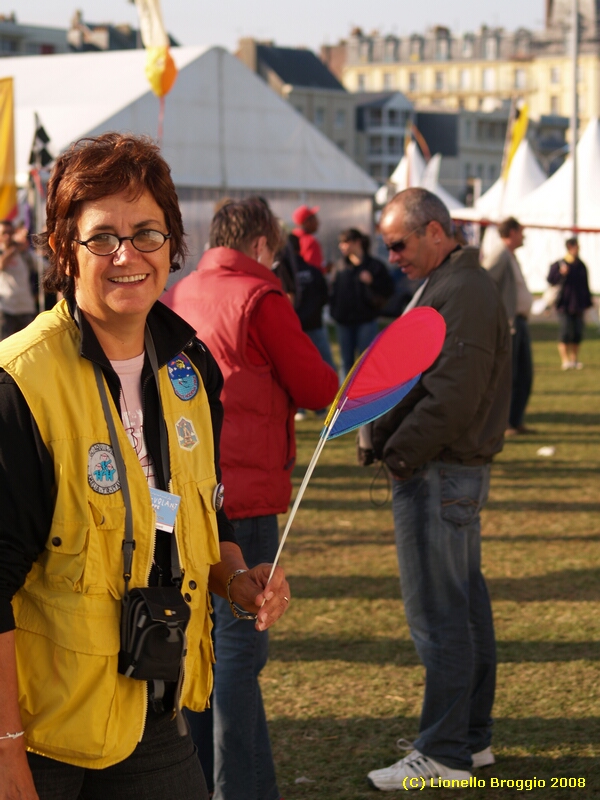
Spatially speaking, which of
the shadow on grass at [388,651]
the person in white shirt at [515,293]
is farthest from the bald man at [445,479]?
the person in white shirt at [515,293]

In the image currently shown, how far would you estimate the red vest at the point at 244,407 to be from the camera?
3.54m

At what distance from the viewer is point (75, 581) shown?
1994mm

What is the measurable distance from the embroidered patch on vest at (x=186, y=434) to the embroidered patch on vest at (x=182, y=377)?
0.05 meters

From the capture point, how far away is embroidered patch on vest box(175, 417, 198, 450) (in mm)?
2215

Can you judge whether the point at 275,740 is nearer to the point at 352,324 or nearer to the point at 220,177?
the point at 352,324

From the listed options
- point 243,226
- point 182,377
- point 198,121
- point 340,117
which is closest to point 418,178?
point 198,121

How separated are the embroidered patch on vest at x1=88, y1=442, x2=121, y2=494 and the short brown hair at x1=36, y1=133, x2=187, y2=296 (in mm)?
344

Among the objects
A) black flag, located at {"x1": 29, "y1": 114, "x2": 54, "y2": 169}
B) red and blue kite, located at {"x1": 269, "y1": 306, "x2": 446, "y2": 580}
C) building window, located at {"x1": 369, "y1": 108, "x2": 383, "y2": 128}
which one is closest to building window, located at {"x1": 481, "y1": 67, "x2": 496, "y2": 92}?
building window, located at {"x1": 369, "y1": 108, "x2": 383, "y2": 128}

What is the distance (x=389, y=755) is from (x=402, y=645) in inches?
45.2

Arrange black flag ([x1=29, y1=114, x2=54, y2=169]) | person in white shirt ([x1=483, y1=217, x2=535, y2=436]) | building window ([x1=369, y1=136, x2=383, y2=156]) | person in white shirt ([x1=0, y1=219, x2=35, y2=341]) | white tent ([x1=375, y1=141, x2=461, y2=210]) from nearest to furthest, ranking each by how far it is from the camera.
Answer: person in white shirt ([x1=483, y1=217, x2=535, y2=436]), person in white shirt ([x1=0, y1=219, x2=35, y2=341]), black flag ([x1=29, y1=114, x2=54, y2=169]), white tent ([x1=375, y1=141, x2=461, y2=210]), building window ([x1=369, y1=136, x2=383, y2=156])

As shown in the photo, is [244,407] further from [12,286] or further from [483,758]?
[12,286]

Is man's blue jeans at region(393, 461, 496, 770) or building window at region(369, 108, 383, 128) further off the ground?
building window at region(369, 108, 383, 128)

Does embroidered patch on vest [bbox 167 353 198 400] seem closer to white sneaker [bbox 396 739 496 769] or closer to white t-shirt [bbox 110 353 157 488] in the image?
white t-shirt [bbox 110 353 157 488]

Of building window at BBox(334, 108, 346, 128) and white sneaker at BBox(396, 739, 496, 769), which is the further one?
building window at BBox(334, 108, 346, 128)
